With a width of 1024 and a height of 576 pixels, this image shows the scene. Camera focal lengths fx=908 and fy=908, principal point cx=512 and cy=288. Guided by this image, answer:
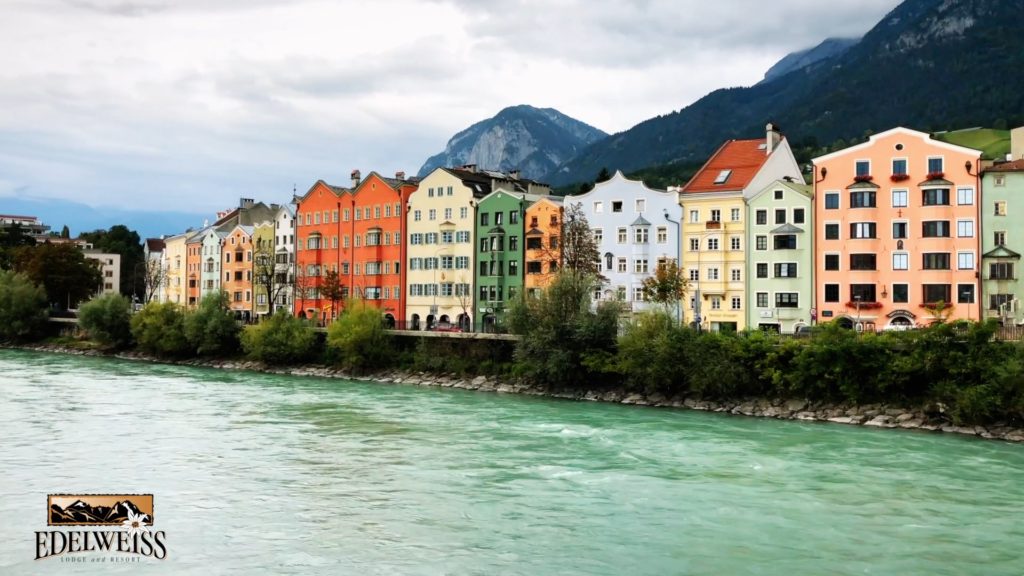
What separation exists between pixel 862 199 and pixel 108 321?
2376 inches

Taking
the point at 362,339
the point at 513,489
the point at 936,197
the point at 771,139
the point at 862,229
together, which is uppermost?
the point at 771,139

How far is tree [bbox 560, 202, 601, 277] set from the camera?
5894 centimetres

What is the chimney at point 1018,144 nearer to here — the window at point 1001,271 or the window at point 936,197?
the window at point 936,197

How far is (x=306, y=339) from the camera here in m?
62.9

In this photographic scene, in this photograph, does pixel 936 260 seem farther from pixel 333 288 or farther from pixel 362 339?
pixel 333 288

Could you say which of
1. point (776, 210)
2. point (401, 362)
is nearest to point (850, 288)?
point (776, 210)

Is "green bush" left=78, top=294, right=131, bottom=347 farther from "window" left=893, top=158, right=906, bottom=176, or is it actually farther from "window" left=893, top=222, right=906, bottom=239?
"window" left=893, top=158, right=906, bottom=176

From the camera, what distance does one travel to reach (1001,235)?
51094 millimetres

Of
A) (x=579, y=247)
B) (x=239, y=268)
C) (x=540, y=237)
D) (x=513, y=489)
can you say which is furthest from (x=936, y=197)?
(x=239, y=268)

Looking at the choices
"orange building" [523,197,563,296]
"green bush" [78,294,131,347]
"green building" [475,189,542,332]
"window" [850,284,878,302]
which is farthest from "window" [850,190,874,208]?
"green bush" [78,294,131,347]

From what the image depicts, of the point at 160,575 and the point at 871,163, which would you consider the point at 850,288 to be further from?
the point at 160,575

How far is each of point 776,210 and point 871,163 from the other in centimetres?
621

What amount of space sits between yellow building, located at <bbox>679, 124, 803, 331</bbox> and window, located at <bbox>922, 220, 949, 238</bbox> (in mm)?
10576

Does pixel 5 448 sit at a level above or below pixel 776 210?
below
